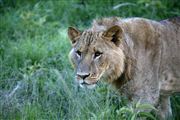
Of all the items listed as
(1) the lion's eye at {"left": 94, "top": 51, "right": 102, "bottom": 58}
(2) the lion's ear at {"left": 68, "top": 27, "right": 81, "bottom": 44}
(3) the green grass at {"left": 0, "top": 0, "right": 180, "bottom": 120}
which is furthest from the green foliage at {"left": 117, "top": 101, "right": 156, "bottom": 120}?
(2) the lion's ear at {"left": 68, "top": 27, "right": 81, "bottom": 44}

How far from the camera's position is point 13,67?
6805mm

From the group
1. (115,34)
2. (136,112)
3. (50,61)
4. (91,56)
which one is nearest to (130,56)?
(115,34)

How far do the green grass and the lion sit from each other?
10.7 inches

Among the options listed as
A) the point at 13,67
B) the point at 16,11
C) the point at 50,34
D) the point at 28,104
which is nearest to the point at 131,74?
the point at 28,104

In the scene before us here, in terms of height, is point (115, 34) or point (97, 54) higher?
point (115, 34)

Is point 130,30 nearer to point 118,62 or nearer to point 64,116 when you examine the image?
point 118,62

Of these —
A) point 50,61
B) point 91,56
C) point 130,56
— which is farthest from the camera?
point 50,61

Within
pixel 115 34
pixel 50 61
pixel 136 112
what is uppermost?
pixel 115 34

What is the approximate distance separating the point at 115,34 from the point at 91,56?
32cm

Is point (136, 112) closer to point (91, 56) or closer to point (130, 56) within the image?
point (130, 56)

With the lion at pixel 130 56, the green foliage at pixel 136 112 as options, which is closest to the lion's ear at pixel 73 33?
the lion at pixel 130 56

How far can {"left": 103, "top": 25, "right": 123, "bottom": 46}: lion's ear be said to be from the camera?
198 inches

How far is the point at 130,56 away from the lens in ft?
17.1

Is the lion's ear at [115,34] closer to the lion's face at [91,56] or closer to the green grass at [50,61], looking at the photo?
the lion's face at [91,56]
